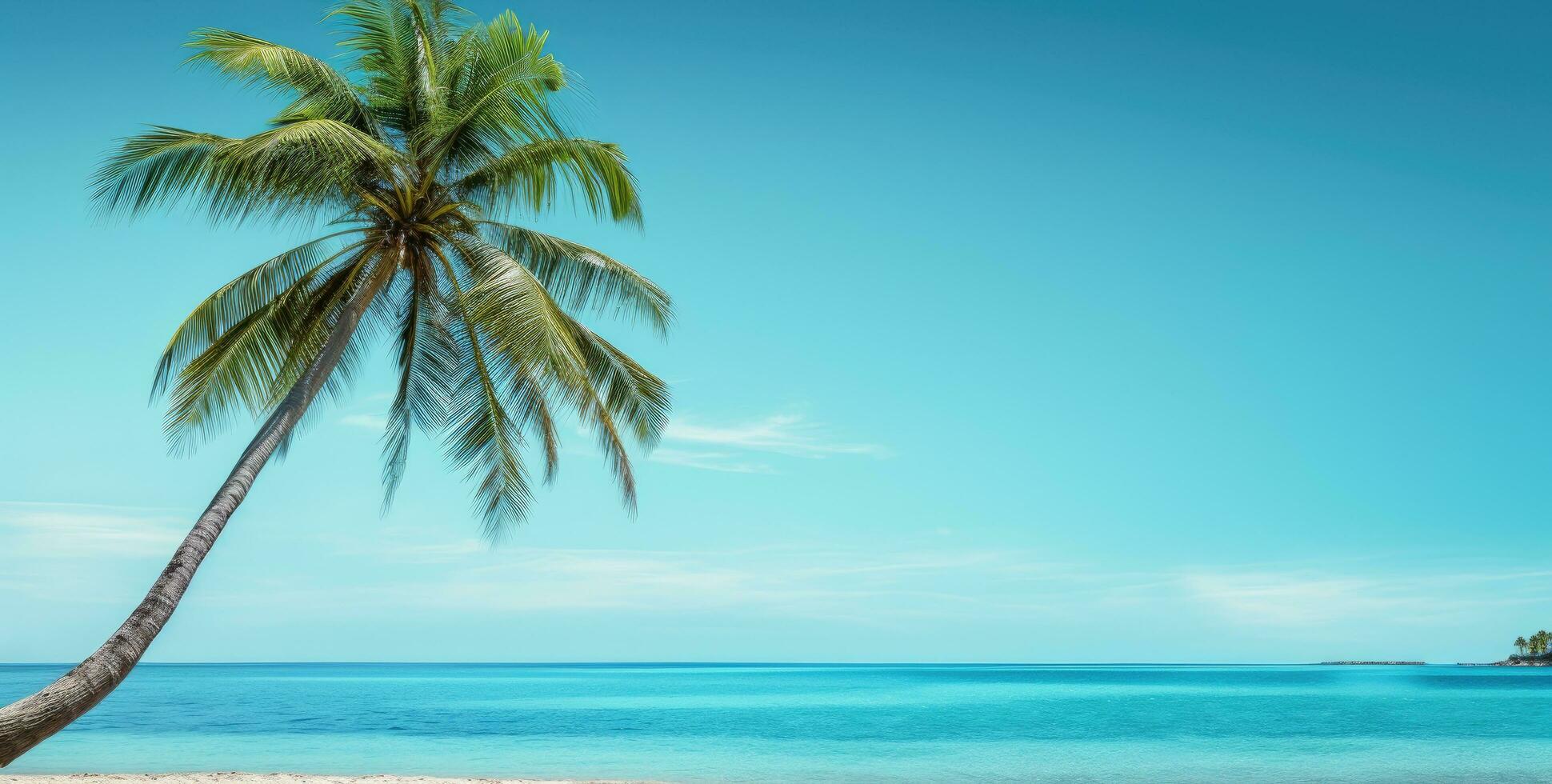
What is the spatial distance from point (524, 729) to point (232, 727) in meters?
7.77

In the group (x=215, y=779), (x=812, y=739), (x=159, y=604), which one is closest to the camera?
(x=159, y=604)

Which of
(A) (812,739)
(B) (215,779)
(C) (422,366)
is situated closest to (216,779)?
(B) (215,779)

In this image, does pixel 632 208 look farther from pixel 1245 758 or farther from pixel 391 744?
pixel 1245 758

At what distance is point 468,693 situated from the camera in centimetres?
5591

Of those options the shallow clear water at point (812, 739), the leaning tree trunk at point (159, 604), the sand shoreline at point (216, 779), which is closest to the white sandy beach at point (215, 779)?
the sand shoreline at point (216, 779)

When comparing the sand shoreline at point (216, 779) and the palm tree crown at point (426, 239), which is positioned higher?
the palm tree crown at point (426, 239)

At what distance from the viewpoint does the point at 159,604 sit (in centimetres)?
697

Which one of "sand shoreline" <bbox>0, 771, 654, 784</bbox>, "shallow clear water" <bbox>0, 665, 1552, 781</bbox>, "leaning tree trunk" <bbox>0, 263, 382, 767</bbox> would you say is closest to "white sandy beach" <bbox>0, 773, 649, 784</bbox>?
→ "sand shoreline" <bbox>0, 771, 654, 784</bbox>

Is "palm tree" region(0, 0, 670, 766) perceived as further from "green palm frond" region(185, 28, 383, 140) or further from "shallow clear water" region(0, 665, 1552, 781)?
"shallow clear water" region(0, 665, 1552, 781)

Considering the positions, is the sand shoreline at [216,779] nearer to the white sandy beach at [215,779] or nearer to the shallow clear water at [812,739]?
the white sandy beach at [215,779]

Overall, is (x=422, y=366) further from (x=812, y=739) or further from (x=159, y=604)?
(x=812, y=739)

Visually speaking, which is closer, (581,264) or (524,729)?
(581,264)

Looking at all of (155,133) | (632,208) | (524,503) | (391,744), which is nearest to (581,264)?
(632,208)

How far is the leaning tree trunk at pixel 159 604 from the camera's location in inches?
239
